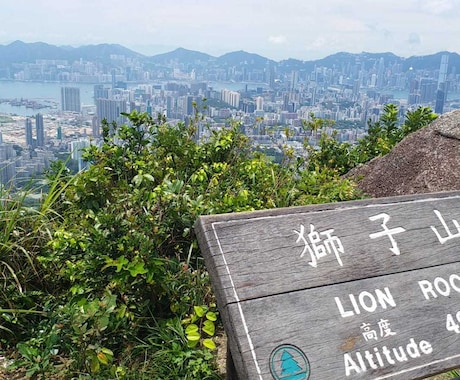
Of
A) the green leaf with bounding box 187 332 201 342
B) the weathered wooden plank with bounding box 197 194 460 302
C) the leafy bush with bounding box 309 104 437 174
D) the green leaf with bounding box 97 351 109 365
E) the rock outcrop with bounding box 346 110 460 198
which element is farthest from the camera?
the leafy bush with bounding box 309 104 437 174

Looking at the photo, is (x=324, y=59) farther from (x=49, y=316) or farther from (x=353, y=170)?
(x=49, y=316)

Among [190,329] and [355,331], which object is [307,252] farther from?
[190,329]

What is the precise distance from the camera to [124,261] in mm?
2393

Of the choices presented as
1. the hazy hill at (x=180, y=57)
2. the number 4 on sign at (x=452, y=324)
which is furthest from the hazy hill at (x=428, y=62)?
the number 4 on sign at (x=452, y=324)

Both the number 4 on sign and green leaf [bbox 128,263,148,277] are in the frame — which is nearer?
the number 4 on sign

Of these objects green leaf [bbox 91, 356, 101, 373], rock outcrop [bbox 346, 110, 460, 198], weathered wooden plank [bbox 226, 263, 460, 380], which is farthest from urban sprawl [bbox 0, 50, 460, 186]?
weathered wooden plank [bbox 226, 263, 460, 380]

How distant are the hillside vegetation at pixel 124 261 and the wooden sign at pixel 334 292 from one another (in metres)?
0.71

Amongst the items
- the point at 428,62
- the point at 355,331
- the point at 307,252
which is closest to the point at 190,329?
the point at 307,252

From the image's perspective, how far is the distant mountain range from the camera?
3153cm

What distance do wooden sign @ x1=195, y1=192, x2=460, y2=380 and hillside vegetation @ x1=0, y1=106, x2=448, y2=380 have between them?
2.33 feet

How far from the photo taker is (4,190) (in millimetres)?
3273

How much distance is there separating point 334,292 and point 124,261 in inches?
42.6

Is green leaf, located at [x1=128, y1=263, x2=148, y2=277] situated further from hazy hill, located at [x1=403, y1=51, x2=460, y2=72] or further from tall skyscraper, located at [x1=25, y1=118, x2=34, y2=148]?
hazy hill, located at [x1=403, y1=51, x2=460, y2=72]

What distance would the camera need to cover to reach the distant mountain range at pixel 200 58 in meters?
31.5
